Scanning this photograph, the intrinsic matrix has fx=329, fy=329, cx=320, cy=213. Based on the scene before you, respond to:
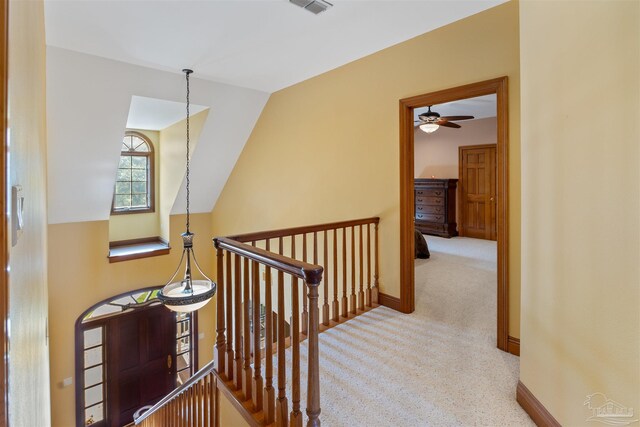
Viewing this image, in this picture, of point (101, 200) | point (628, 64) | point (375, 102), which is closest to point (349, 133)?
point (375, 102)

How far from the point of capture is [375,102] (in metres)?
3.32

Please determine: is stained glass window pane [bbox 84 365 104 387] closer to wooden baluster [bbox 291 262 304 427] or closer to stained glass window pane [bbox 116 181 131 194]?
stained glass window pane [bbox 116 181 131 194]

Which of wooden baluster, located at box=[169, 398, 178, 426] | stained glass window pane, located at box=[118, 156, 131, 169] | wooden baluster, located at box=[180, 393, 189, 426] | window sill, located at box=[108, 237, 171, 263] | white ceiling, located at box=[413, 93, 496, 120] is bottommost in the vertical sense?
wooden baluster, located at box=[169, 398, 178, 426]

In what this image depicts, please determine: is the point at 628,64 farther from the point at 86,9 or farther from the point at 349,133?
the point at 86,9

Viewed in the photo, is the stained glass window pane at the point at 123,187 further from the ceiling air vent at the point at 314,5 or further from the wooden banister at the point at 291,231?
the ceiling air vent at the point at 314,5

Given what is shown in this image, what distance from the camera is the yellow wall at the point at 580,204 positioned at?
1162 millimetres

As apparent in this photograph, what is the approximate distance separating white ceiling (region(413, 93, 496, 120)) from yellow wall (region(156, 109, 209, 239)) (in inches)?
149

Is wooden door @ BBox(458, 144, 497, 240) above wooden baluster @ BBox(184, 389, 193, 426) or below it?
above

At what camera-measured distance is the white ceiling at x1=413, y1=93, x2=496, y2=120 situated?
5402mm

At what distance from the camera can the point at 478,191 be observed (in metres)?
7.10

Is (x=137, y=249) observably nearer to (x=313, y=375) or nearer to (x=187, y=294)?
(x=187, y=294)

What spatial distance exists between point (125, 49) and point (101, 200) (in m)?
2.53

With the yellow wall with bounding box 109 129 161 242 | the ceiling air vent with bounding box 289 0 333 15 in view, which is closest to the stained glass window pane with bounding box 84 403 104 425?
the yellow wall with bounding box 109 129 161 242

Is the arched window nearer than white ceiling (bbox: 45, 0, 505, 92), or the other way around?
white ceiling (bbox: 45, 0, 505, 92)
